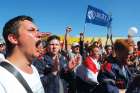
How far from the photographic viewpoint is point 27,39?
3025 millimetres

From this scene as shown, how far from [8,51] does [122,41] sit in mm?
2607

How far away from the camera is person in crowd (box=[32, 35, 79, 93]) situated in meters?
3.82

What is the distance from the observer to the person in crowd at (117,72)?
5.41 m

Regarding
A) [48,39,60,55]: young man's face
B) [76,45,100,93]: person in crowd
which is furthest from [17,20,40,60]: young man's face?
[76,45,100,93]: person in crowd

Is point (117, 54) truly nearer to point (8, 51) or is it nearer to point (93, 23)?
point (8, 51)

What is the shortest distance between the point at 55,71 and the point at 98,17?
11.9 meters

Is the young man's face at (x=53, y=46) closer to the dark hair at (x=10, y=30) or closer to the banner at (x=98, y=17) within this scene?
the dark hair at (x=10, y=30)

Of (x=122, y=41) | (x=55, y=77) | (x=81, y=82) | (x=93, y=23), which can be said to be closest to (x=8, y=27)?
(x=55, y=77)

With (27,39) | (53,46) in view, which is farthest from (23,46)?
(53,46)

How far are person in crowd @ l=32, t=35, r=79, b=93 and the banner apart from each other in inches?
292

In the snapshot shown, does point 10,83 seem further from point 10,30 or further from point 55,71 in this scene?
point 55,71

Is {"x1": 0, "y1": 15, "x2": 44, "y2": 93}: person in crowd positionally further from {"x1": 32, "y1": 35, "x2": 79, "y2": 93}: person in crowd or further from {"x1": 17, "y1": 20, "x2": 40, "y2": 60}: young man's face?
{"x1": 32, "y1": 35, "x2": 79, "y2": 93}: person in crowd

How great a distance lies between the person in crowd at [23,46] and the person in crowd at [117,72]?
2438 mm

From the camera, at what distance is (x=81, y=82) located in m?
6.90
